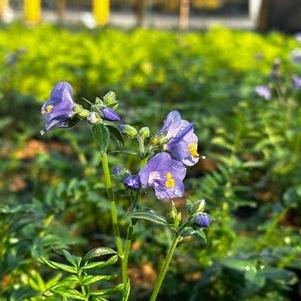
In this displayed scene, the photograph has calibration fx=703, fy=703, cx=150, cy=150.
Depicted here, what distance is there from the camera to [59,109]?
5.41 ft

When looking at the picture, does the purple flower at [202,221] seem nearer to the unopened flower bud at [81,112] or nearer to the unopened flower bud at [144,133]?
the unopened flower bud at [144,133]

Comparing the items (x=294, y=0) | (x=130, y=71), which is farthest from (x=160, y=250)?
(x=294, y=0)

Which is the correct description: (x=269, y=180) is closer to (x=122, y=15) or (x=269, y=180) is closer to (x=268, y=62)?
(x=268, y=62)

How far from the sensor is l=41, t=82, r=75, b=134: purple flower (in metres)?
1.64

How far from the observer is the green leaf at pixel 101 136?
1.65 m

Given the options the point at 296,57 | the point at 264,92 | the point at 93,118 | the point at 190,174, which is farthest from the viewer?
the point at 296,57

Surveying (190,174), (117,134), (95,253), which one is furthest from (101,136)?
(190,174)

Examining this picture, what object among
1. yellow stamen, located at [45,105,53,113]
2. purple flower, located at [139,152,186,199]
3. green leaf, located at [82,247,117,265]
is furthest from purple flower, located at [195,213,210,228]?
yellow stamen, located at [45,105,53,113]

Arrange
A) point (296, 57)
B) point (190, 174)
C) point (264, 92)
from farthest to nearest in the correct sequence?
point (296, 57) → point (190, 174) → point (264, 92)

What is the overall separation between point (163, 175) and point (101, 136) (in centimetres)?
17

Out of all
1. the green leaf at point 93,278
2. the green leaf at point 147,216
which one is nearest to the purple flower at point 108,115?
the green leaf at point 147,216

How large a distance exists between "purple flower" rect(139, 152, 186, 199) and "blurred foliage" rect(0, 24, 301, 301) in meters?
0.28

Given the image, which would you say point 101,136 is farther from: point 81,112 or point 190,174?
point 190,174

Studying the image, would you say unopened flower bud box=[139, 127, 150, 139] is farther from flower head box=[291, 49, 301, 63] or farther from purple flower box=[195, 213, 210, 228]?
flower head box=[291, 49, 301, 63]
